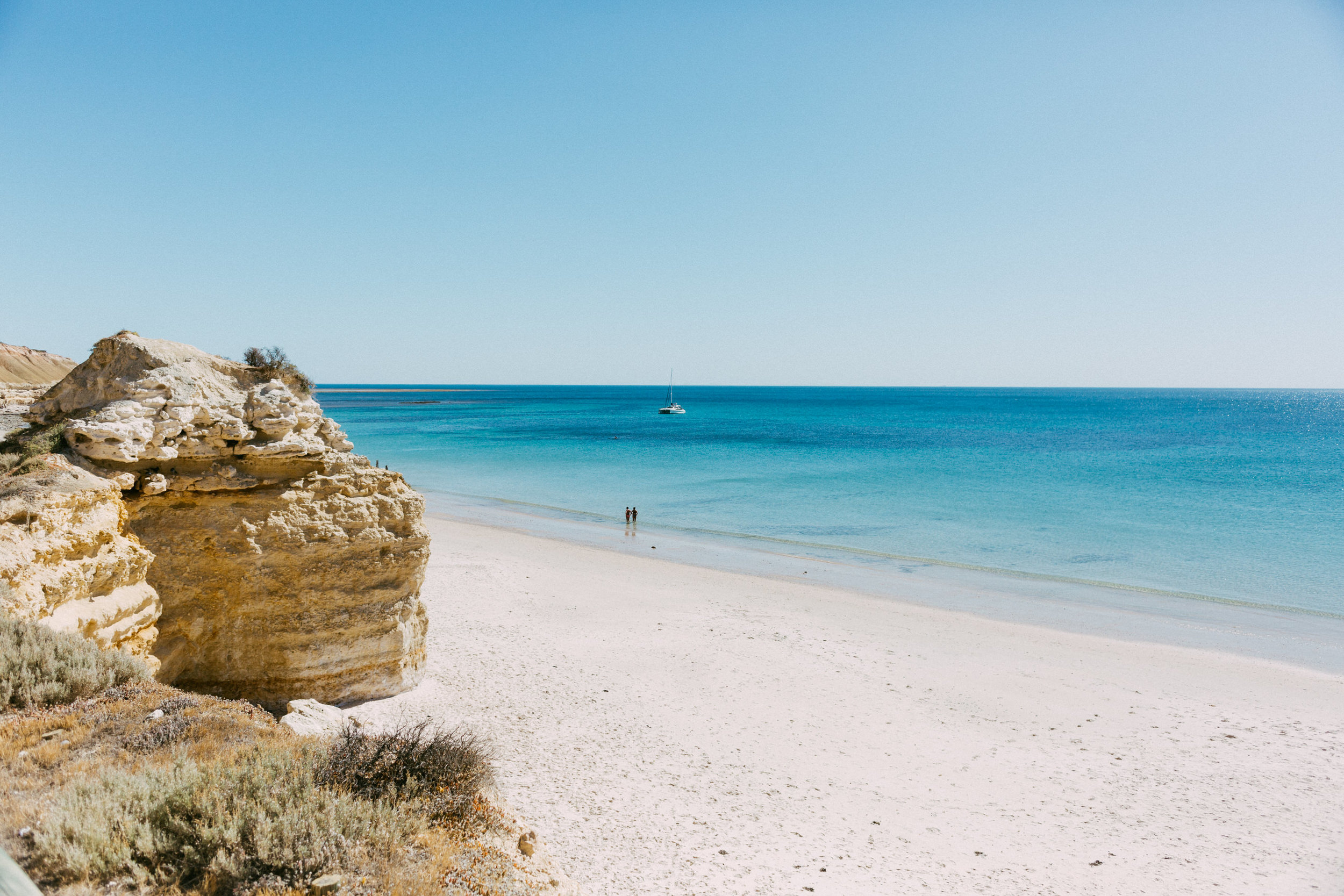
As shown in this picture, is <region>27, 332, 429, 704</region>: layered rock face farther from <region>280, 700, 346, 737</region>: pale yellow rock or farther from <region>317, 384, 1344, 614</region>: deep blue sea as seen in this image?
<region>317, 384, 1344, 614</region>: deep blue sea

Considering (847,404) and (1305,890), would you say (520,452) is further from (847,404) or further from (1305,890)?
(847,404)

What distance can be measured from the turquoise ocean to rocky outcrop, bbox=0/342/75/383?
18.0m

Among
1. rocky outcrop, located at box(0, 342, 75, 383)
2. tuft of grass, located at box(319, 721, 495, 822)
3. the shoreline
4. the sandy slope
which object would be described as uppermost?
rocky outcrop, located at box(0, 342, 75, 383)

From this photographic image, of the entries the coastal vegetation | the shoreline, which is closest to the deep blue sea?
the shoreline

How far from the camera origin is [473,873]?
13.6 ft

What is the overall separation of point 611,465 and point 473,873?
46.0 metres

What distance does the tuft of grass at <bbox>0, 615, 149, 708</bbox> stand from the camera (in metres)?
5.27

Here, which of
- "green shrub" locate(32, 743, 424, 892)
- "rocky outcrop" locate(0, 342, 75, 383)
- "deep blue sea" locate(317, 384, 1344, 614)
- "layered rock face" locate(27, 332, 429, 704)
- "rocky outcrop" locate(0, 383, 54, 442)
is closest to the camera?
"green shrub" locate(32, 743, 424, 892)

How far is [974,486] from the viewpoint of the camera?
40656 mm

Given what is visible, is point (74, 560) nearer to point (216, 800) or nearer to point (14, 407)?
point (14, 407)

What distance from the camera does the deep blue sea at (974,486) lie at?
24.3 metres

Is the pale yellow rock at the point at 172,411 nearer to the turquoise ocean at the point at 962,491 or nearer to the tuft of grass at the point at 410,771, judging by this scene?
the tuft of grass at the point at 410,771

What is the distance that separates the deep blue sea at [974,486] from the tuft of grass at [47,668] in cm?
2308

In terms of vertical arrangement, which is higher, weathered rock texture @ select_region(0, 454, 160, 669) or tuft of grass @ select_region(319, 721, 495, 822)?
weathered rock texture @ select_region(0, 454, 160, 669)
